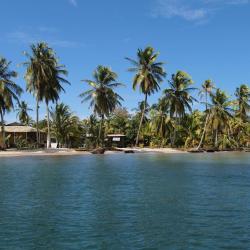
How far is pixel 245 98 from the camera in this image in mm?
83625

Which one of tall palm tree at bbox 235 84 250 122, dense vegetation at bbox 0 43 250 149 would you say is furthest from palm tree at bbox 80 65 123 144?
tall palm tree at bbox 235 84 250 122

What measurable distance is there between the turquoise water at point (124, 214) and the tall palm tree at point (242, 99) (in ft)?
201

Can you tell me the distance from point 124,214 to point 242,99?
72902mm

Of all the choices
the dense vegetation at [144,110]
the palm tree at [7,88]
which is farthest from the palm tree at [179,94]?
the palm tree at [7,88]

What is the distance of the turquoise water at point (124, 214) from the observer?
1120 centimetres

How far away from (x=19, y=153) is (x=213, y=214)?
43044 millimetres

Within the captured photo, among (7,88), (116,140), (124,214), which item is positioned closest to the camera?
(124,214)

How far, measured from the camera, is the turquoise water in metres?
11.2

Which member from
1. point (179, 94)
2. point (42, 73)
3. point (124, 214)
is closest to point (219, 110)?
point (179, 94)

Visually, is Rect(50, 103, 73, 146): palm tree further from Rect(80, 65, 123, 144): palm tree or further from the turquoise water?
the turquoise water

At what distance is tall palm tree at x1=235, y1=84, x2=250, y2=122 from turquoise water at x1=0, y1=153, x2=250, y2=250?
201 ft

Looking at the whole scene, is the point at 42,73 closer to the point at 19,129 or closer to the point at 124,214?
the point at 19,129

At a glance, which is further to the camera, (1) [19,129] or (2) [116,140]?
(2) [116,140]

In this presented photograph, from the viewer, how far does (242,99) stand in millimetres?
83688
